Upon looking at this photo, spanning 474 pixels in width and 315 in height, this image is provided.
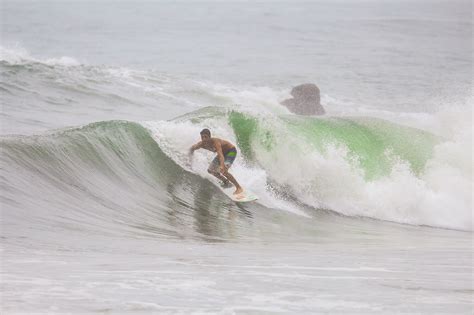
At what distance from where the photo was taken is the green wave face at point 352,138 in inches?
535

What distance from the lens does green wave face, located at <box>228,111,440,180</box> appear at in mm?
13578

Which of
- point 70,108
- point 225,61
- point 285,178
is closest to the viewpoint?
point 285,178

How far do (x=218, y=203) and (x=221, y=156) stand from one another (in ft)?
2.41

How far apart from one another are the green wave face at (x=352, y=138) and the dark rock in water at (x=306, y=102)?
21.8 feet

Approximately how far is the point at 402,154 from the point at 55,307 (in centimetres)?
1156

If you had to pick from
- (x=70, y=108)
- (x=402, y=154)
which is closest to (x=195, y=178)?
(x=402, y=154)

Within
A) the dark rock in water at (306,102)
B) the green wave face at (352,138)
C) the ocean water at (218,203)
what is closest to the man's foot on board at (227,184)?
the ocean water at (218,203)

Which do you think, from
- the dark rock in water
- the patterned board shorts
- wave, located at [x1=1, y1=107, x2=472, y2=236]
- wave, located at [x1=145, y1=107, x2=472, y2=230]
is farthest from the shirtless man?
the dark rock in water

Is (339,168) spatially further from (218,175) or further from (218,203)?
(218,203)

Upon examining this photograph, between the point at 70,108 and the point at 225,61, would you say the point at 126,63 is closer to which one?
the point at 225,61

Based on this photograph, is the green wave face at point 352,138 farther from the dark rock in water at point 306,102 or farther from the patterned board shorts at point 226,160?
the dark rock in water at point 306,102

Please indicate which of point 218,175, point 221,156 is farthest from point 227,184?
point 221,156

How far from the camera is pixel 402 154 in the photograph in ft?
51.3

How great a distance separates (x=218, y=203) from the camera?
11.3m
